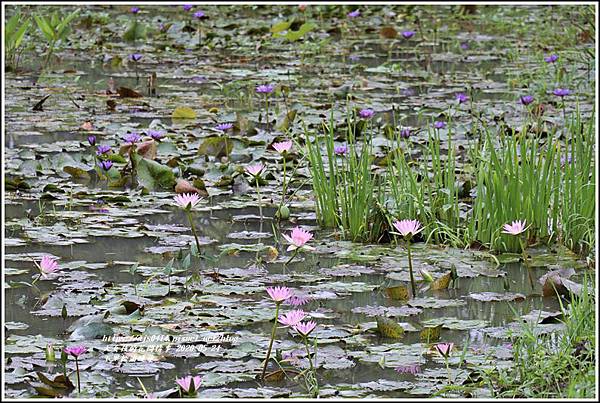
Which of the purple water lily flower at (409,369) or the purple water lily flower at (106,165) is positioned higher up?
the purple water lily flower at (106,165)

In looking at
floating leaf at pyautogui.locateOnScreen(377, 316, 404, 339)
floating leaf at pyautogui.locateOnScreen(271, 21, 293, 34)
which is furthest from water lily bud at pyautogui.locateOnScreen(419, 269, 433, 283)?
floating leaf at pyautogui.locateOnScreen(271, 21, 293, 34)

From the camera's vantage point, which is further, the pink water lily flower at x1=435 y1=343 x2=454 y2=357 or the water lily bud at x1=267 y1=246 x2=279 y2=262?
the water lily bud at x1=267 y1=246 x2=279 y2=262

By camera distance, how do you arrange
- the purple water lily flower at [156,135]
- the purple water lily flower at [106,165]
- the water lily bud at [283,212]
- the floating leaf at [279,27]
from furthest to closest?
the floating leaf at [279,27] < the purple water lily flower at [156,135] < the purple water lily flower at [106,165] < the water lily bud at [283,212]

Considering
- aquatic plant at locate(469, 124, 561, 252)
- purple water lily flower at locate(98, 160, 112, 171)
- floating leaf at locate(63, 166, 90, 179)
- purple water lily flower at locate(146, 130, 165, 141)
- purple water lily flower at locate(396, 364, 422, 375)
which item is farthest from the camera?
purple water lily flower at locate(146, 130, 165, 141)

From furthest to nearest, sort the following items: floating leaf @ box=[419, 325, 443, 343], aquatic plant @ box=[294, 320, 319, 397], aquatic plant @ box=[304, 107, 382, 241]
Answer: aquatic plant @ box=[304, 107, 382, 241], floating leaf @ box=[419, 325, 443, 343], aquatic plant @ box=[294, 320, 319, 397]

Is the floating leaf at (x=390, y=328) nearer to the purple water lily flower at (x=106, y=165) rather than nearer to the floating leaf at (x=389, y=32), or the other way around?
the purple water lily flower at (x=106, y=165)

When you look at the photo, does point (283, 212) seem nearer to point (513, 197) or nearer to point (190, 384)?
point (513, 197)

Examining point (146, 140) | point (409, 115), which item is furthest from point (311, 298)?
point (409, 115)

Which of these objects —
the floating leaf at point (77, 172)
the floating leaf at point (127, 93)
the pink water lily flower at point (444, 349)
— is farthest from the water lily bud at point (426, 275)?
the floating leaf at point (127, 93)

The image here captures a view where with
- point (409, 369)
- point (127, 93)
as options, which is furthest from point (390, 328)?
point (127, 93)

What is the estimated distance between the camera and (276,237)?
156 inches

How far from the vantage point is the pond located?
9.16ft

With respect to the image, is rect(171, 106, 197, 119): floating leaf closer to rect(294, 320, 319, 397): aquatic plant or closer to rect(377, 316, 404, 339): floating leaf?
rect(377, 316, 404, 339): floating leaf

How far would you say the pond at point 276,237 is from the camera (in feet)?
9.16
